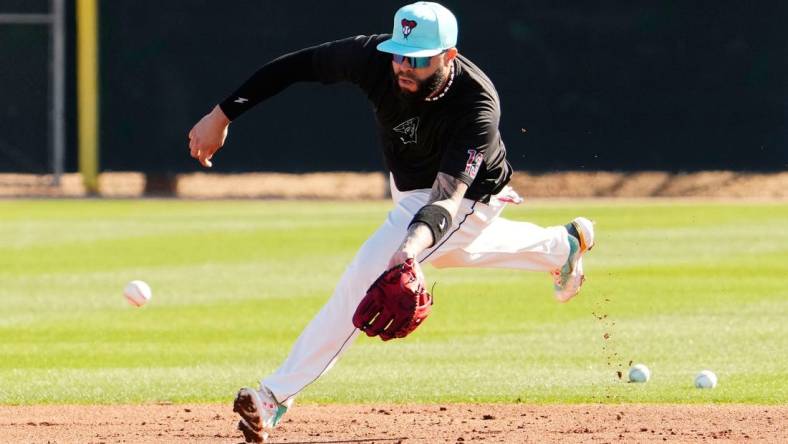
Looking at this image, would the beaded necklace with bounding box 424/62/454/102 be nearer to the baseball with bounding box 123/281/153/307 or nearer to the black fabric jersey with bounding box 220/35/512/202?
the black fabric jersey with bounding box 220/35/512/202

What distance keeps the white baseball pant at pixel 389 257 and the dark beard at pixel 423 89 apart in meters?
0.49

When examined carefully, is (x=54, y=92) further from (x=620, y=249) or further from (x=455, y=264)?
(x=455, y=264)

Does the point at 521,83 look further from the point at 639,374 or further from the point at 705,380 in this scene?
the point at 705,380

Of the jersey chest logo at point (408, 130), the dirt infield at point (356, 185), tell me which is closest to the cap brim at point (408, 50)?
the jersey chest logo at point (408, 130)

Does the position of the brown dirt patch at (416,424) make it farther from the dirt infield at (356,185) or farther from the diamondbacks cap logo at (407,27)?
the dirt infield at (356,185)

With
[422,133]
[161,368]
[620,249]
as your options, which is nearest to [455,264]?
[422,133]

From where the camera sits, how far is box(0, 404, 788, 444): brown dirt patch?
20.5ft

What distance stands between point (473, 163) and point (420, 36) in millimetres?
538

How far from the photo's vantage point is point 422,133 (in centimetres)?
600

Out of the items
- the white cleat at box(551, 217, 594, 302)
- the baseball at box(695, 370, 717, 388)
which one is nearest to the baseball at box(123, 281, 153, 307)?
the white cleat at box(551, 217, 594, 302)

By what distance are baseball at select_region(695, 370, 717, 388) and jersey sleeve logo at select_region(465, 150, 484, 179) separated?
243 centimetres

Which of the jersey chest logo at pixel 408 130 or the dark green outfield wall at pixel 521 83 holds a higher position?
the jersey chest logo at pixel 408 130

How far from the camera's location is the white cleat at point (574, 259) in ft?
24.3

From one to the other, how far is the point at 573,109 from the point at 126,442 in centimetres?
1558
